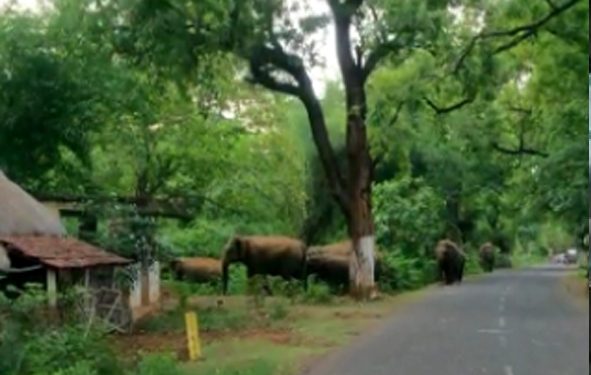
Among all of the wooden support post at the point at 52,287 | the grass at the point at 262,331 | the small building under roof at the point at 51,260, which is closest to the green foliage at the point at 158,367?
the grass at the point at 262,331

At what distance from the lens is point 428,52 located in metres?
30.2

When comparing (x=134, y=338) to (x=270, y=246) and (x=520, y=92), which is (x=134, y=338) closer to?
(x=270, y=246)

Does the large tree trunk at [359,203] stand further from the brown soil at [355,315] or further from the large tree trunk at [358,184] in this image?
the brown soil at [355,315]

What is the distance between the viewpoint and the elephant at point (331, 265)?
115 ft

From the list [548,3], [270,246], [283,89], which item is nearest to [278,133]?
[270,246]

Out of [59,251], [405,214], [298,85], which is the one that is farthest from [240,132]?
[59,251]

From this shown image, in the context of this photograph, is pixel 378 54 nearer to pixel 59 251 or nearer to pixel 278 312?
pixel 278 312

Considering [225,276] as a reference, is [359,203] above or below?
above

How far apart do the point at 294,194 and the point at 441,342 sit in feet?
72.8

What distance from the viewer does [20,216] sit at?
21.2 meters

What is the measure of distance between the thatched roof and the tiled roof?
263 millimetres

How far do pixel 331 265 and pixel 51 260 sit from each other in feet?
55.2

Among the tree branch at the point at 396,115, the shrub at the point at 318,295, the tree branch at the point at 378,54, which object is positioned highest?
the tree branch at the point at 378,54

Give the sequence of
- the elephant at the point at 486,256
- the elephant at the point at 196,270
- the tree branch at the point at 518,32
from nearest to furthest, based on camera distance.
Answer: the tree branch at the point at 518,32
the elephant at the point at 196,270
the elephant at the point at 486,256
